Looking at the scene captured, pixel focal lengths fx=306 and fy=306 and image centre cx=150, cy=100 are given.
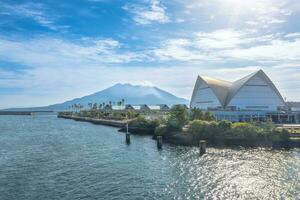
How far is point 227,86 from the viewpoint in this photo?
90750 mm

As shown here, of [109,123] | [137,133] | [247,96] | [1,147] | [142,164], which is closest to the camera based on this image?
[142,164]

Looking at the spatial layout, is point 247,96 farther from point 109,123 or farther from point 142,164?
point 142,164

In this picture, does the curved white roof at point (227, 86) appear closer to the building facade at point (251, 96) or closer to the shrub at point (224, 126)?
the building facade at point (251, 96)

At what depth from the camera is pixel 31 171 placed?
88.4 feet

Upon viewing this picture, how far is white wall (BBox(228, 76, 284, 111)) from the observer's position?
269ft

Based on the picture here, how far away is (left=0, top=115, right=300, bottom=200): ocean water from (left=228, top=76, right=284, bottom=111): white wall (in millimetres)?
45387

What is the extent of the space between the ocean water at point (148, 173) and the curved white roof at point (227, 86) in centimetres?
4679

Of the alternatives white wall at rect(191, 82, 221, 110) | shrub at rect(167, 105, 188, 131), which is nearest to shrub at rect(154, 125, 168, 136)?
shrub at rect(167, 105, 188, 131)

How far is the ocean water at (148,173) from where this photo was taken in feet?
69.2

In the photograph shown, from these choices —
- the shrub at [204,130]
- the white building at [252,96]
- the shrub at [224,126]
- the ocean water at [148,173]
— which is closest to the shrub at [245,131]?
the shrub at [224,126]

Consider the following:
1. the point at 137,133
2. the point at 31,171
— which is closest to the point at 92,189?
the point at 31,171

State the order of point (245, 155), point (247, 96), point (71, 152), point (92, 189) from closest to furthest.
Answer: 1. point (92, 189)
2. point (245, 155)
3. point (71, 152)
4. point (247, 96)

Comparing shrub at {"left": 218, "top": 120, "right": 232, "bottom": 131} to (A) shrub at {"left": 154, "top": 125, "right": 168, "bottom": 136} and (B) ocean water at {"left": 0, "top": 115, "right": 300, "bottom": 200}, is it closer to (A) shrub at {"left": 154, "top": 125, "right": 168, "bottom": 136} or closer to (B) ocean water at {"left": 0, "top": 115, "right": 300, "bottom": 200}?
(B) ocean water at {"left": 0, "top": 115, "right": 300, "bottom": 200}

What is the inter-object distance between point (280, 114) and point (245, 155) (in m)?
41.4
